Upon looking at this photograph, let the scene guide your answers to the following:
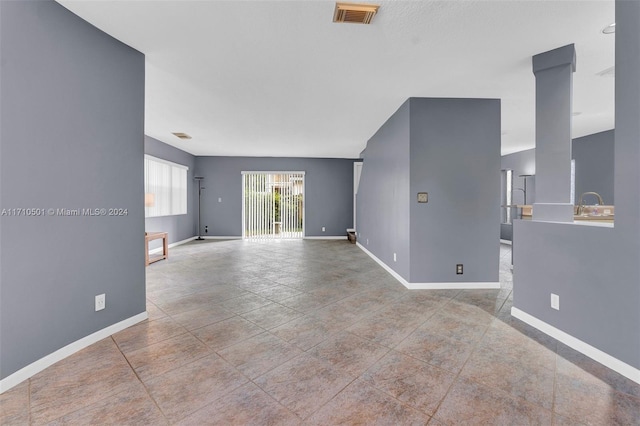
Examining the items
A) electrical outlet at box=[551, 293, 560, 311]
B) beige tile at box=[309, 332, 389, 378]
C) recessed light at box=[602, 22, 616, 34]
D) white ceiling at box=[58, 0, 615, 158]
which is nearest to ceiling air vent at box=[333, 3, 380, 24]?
white ceiling at box=[58, 0, 615, 158]

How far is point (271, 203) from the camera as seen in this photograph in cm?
880

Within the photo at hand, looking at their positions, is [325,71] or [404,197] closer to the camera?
[325,71]

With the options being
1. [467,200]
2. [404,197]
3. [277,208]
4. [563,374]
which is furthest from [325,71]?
[277,208]

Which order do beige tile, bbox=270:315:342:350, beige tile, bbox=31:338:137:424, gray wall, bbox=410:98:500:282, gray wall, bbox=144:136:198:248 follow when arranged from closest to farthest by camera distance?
1. beige tile, bbox=31:338:137:424
2. beige tile, bbox=270:315:342:350
3. gray wall, bbox=410:98:500:282
4. gray wall, bbox=144:136:198:248

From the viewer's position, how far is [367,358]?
2102mm

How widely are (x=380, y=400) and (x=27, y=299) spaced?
7.72 ft

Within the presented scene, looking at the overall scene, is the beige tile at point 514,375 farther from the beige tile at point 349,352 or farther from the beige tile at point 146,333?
the beige tile at point 146,333

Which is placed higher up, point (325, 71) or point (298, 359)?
point (325, 71)

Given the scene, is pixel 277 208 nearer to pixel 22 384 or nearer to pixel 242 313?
pixel 242 313

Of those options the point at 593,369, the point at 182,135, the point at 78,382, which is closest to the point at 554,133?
the point at 593,369

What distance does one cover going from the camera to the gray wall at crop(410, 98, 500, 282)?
3736 mm

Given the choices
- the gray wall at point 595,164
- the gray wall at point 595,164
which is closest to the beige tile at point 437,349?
the gray wall at point 595,164

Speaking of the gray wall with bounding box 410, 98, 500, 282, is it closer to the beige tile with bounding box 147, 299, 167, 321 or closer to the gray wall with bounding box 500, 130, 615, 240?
the gray wall with bounding box 500, 130, 615, 240

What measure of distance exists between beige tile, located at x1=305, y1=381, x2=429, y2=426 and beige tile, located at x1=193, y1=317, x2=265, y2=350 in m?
1.07
